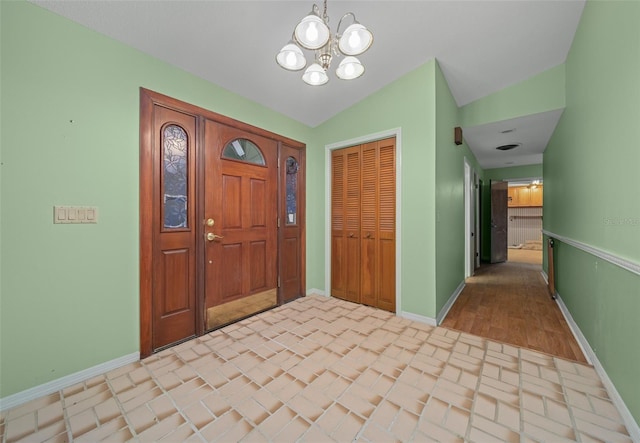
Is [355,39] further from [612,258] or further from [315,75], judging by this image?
[612,258]

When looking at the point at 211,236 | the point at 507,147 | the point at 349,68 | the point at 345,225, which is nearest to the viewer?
the point at 349,68

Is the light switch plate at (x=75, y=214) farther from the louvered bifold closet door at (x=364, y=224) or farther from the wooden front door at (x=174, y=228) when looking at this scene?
the louvered bifold closet door at (x=364, y=224)

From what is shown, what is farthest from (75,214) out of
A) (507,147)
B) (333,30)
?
(507,147)

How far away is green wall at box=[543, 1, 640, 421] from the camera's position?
51.4 inches

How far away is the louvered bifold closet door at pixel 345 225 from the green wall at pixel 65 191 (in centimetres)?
206

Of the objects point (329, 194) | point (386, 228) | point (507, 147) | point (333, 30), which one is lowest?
point (386, 228)

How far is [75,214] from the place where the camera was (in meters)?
1.67

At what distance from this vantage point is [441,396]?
153 cm

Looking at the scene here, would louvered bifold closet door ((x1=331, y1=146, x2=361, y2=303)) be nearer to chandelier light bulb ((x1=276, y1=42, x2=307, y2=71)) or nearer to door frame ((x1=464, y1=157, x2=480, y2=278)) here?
chandelier light bulb ((x1=276, y1=42, x2=307, y2=71))

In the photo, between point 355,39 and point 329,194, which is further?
point 329,194

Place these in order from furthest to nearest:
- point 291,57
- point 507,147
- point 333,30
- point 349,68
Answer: point 507,147 < point 333,30 < point 349,68 < point 291,57

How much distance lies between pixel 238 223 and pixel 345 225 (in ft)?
4.35

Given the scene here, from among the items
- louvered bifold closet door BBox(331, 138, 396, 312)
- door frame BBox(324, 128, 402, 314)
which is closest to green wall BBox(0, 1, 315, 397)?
door frame BBox(324, 128, 402, 314)

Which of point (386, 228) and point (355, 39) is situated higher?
point (355, 39)
